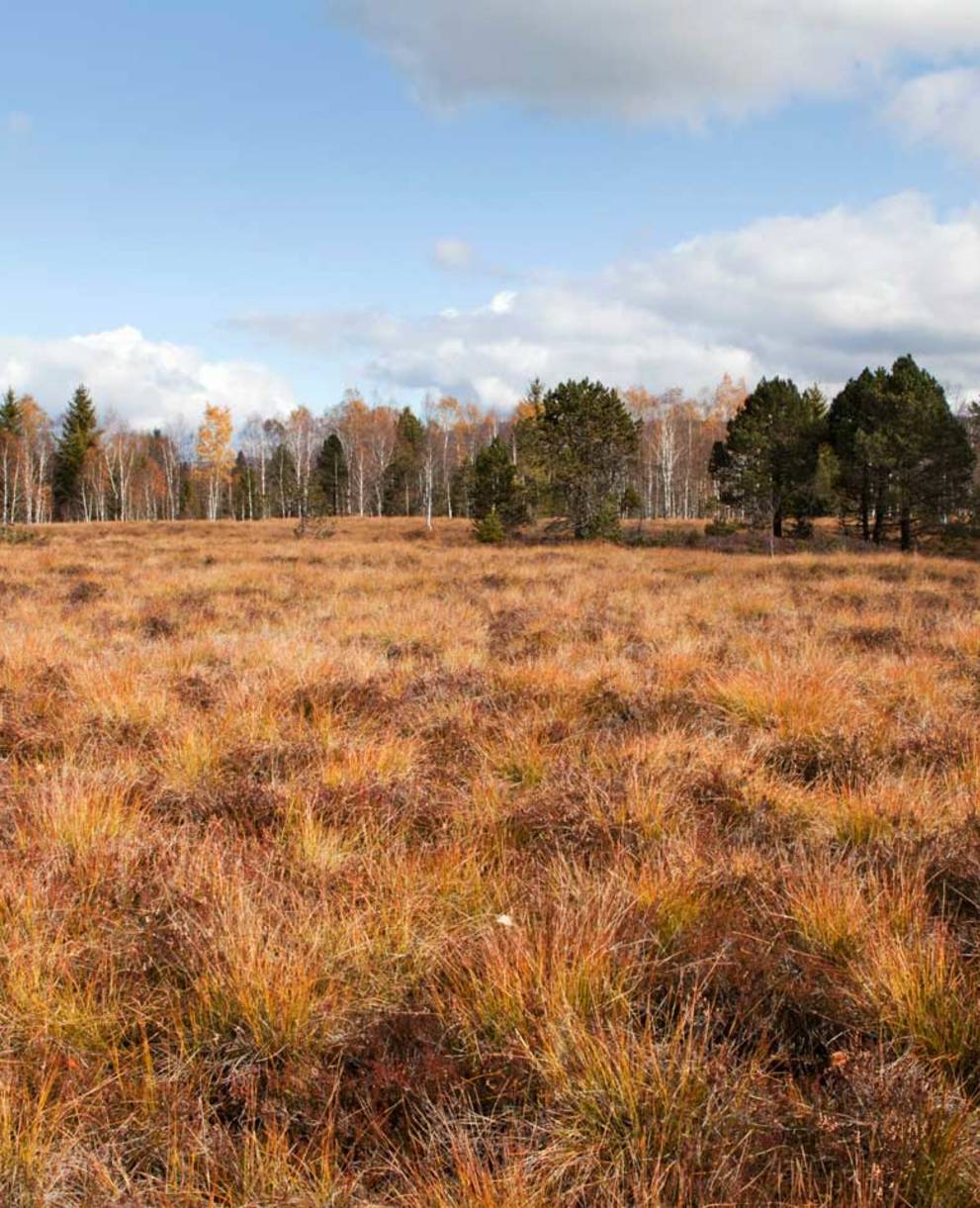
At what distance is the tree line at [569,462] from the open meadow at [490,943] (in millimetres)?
30397

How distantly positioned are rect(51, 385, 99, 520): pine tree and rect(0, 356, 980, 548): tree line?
0.18 m

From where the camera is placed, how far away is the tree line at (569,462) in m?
34.7

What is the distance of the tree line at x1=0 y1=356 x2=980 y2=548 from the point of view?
114ft

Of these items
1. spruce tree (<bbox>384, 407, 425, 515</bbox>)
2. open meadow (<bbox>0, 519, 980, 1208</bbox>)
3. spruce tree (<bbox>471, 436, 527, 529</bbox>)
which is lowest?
open meadow (<bbox>0, 519, 980, 1208</bbox>)

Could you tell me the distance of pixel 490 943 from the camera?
230cm

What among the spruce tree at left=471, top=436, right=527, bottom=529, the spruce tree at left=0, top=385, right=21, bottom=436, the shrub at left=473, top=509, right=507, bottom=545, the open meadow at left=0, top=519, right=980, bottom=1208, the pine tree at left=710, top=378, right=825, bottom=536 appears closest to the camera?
the open meadow at left=0, top=519, right=980, bottom=1208

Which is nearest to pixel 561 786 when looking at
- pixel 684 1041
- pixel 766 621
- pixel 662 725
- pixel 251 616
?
pixel 662 725

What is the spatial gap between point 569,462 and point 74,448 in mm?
52496

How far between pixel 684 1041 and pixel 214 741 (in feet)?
11.3

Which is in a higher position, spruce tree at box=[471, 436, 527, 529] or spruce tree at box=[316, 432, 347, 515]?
spruce tree at box=[316, 432, 347, 515]

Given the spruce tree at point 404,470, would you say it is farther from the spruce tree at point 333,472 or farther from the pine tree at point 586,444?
the pine tree at point 586,444

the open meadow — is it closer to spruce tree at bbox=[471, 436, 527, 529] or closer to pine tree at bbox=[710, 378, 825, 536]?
pine tree at bbox=[710, 378, 825, 536]

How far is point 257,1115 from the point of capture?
72.7 inches

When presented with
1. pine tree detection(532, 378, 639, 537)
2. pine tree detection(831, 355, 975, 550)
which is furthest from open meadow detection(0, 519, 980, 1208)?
pine tree detection(831, 355, 975, 550)
